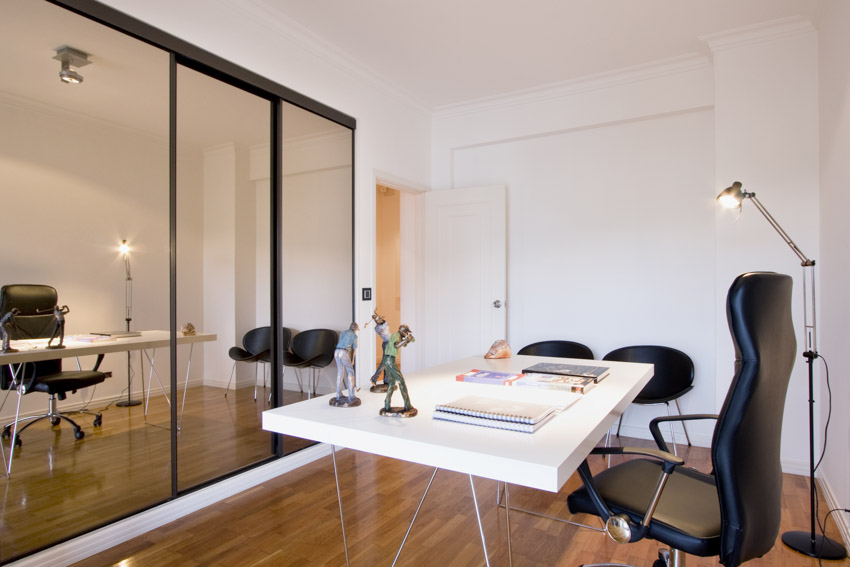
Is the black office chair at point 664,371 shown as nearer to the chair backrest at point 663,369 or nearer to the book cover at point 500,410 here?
the chair backrest at point 663,369

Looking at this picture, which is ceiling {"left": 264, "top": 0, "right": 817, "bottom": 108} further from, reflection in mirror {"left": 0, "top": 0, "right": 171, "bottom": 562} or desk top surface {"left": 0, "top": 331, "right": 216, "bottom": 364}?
desk top surface {"left": 0, "top": 331, "right": 216, "bottom": 364}

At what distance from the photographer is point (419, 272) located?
17.3 feet

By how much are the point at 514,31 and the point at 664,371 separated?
2.78m

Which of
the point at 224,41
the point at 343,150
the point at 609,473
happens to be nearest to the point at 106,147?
the point at 224,41

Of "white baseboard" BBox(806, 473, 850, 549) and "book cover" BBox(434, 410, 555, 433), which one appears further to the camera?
"white baseboard" BBox(806, 473, 850, 549)

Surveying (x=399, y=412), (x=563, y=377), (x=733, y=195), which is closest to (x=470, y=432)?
(x=399, y=412)

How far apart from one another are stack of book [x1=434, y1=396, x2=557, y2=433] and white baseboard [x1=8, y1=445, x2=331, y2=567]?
75.7 inches

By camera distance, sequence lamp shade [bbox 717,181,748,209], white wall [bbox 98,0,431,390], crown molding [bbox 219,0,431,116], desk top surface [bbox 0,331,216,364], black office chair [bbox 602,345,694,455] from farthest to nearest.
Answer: black office chair [bbox 602,345,694,455] < crown molding [bbox 219,0,431,116] < white wall [bbox 98,0,431,390] < lamp shade [bbox 717,181,748,209] < desk top surface [bbox 0,331,216,364]

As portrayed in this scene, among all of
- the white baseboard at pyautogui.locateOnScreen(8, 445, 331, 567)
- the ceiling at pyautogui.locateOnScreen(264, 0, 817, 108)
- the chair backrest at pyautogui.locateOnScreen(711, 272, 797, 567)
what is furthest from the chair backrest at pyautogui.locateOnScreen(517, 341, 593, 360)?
the chair backrest at pyautogui.locateOnScreen(711, 272, 797, 567)

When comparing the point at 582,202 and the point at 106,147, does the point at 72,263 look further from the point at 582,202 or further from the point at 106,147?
the point at 582,202

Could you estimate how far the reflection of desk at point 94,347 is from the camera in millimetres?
2229

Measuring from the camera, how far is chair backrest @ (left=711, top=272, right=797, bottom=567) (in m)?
1.34

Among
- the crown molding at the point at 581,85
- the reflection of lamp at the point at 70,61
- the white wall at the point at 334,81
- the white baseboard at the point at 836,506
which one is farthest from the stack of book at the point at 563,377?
the crown molding at the point at 581,85

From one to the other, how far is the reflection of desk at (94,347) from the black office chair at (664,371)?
303 cm
